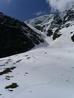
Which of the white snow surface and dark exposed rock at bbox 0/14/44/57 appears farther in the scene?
dark exposed rock at bbox 0/14/44/57

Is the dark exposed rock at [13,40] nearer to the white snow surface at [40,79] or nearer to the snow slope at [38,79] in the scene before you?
the white snow surface at [40,79]

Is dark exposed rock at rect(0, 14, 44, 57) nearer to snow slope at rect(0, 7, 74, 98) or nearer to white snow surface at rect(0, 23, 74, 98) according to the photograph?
white snow surface at rect(0, 23, 74, 98)

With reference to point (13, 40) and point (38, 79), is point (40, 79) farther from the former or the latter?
point (13, 40)

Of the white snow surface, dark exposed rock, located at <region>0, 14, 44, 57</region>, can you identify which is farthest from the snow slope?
dark exposed rock, located at <region>0, 14, 44, 57</region>

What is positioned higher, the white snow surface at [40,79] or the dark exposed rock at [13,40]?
the dark exposed rock at [13,40]

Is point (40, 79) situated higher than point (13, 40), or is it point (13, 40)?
point (13, 40)

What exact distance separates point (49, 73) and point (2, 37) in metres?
51.9

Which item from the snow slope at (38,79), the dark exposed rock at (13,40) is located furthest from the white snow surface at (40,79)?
the dark exposed rock at (13,40)

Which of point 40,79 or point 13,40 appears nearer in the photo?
point 40,79

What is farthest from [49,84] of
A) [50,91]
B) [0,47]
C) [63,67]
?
[0,47]

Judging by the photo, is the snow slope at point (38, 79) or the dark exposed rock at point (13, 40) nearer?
the snow slope at point (38, 79)

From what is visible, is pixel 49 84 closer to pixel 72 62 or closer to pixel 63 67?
pixel 63 67

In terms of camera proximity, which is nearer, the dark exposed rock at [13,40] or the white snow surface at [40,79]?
the white snow surface at [40,79]

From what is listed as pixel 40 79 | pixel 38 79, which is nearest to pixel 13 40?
pixel 38 79
